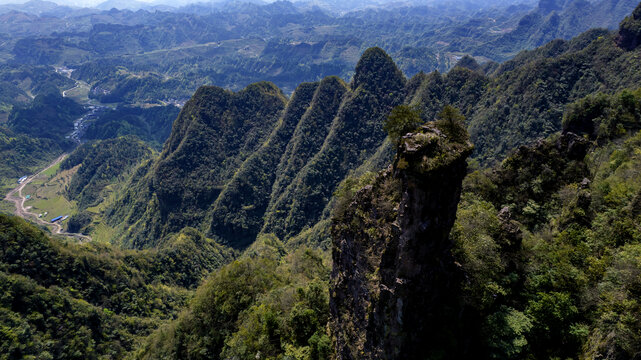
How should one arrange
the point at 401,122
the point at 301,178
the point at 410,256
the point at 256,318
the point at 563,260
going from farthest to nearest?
the point at 301,178 → the point at 256,318 → the point at 563,260 → the point at 401,122 → the point at 410,256

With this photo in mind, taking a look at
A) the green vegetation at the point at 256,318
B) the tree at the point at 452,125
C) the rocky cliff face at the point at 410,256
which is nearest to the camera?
the rocky cliff face at the point at 410,256

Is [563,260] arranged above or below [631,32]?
below

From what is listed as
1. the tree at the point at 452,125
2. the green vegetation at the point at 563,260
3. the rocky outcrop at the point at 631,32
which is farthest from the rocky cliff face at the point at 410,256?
the rocky outcrop at the point at 631,32

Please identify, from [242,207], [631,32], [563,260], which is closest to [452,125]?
[563,260]

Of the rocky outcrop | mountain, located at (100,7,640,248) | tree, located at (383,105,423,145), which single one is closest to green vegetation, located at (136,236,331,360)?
tree, located at (383,105,423,145)

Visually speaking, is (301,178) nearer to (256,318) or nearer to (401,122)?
(256,318)

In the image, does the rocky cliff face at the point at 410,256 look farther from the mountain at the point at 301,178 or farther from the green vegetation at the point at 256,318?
the mountain at the point at 301,178

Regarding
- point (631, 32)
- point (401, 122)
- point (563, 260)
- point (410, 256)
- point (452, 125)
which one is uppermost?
point (631, 32)
